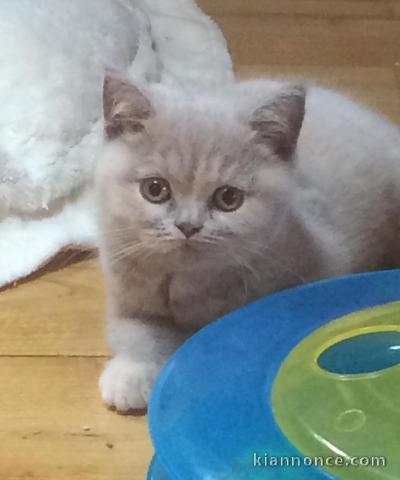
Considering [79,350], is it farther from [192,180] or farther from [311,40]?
[311,40]

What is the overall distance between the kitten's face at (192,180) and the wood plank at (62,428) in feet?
0.73

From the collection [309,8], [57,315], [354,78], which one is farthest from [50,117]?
[309,8]

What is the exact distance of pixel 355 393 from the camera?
103cm

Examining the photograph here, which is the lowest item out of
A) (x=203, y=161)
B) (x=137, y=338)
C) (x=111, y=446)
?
(x=111, y=446)

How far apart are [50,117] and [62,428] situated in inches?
21.1

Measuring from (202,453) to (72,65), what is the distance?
80 centimetres

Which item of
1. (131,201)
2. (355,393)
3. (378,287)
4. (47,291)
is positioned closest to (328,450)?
(355,393)

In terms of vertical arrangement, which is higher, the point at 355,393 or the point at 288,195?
the point at 288,195

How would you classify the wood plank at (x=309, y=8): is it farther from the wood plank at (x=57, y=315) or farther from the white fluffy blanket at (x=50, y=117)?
the wood plank at (x=57, y=315)

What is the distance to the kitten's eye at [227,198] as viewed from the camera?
1.11m

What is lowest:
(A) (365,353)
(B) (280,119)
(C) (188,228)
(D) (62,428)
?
(D) (62,428)

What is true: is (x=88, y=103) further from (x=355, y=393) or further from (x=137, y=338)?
(x=355, y=393)

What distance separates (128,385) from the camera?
1174 mm

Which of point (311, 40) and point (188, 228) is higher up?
point (311, 40)
